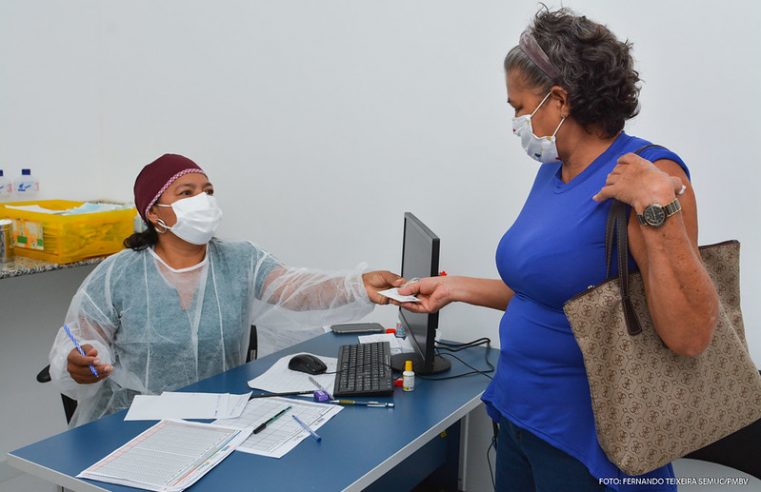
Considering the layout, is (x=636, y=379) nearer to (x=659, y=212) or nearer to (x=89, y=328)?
(x=659, y=212)

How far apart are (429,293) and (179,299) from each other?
78cm

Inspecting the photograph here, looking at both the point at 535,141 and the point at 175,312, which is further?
the point at 175,312

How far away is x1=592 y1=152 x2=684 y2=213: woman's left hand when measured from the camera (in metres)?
1.05

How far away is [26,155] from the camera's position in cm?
296

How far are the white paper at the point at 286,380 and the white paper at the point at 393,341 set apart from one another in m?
0.25

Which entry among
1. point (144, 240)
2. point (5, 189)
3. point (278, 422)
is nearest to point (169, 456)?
point (278, 422)

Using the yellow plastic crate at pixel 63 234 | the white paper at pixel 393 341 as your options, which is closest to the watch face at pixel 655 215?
the white paper at pixel 393 341

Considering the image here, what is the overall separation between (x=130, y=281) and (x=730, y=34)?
6.34 ft

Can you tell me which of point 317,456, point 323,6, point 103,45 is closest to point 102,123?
point 103,45

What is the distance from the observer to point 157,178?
2029 millimetres

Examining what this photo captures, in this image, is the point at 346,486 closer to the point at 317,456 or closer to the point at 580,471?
the point at 317,456

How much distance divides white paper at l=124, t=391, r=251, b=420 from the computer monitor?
522 millimetres

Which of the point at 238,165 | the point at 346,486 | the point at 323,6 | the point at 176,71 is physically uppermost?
the point at 323,6

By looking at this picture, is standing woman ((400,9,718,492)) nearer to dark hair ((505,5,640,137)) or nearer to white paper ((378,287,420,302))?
dark hair ((505,5,640,137))
